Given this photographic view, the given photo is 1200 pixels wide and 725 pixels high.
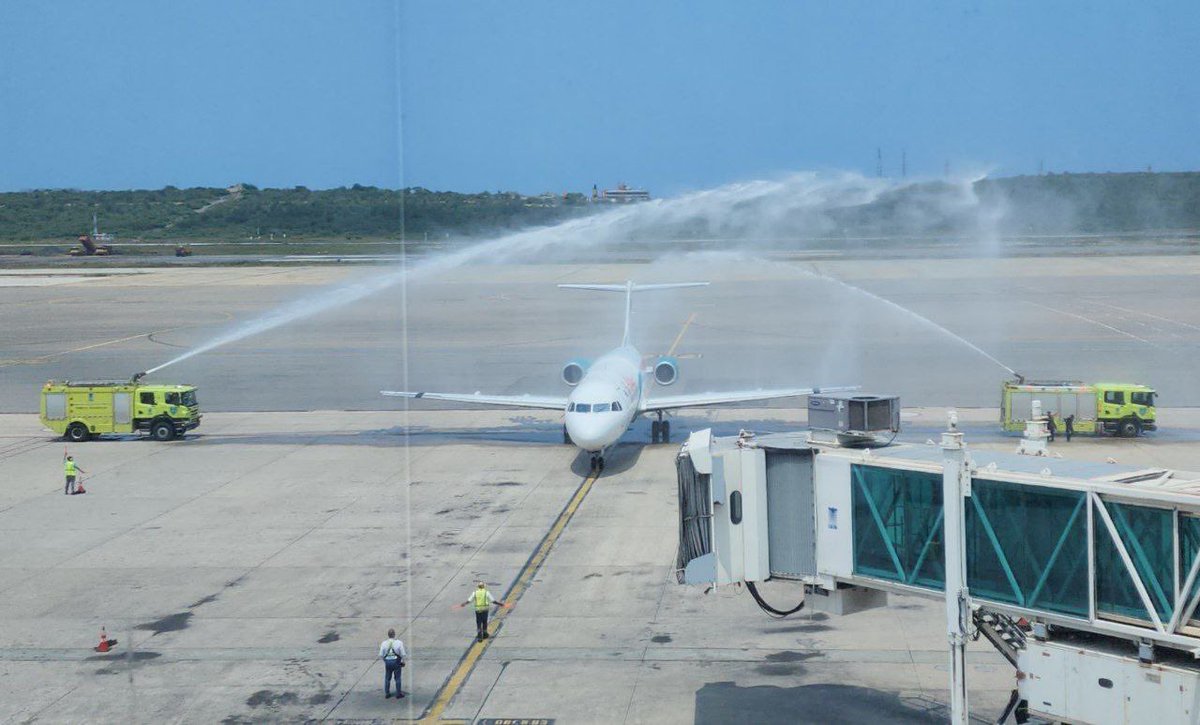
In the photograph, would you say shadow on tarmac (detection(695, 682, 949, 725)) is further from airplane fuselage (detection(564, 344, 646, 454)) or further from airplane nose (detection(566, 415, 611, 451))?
airplane fuselage (detection(564, 344, 646, 454))

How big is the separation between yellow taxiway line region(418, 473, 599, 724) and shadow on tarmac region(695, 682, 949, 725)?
501 cm

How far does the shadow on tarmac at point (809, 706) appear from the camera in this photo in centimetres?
2456

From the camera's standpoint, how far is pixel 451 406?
65188 mm

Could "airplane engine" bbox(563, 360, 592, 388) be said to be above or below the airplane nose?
above

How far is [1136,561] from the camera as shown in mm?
18000

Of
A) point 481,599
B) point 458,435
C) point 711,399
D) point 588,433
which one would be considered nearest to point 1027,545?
point 481,599

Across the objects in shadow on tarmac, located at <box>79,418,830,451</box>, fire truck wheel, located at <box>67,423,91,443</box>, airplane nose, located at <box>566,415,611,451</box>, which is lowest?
shadow on tarmac, located at <box>79,418,830,451</box>

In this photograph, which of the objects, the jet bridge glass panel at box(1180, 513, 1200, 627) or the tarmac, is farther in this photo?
the tarmac

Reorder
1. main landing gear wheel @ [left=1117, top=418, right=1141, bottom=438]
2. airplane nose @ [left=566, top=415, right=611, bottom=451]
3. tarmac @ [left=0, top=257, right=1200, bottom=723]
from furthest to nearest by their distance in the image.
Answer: main landing gear wheel @ [left=1117, top=418, right=1141, bottom=438]
airplane nose @ [left=566, top=415, right=611, bottom=451]
tarmac @ [left=0, top=257, right=1200, bottom=723]

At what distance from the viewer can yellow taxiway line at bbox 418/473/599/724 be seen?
26.2 m

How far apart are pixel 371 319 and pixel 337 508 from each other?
61.5m

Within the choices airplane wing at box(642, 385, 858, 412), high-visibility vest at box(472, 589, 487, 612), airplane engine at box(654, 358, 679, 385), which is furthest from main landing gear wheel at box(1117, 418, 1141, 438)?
high-visibility vest at box(472, 589, 487, 612)

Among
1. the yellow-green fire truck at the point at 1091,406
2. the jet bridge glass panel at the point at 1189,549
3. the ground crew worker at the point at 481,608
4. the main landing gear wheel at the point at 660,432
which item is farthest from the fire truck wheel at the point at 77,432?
the jet bridge glass panel at the point at 1189,549

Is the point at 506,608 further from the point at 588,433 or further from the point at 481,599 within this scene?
the point at 588,433
